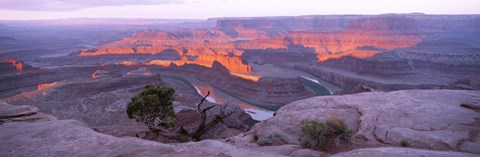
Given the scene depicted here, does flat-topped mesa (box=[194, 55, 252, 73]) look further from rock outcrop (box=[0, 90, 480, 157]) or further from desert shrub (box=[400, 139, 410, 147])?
desert shrub (box=[400, 139, 410, 147])

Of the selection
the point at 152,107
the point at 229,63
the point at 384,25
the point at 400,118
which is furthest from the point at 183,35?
the point at 400,118

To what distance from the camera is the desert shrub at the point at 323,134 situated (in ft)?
31.8

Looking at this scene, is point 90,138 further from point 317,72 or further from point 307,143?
point 317,72

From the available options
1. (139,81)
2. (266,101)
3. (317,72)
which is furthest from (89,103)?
(317,72)

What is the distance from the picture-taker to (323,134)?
9.84 m

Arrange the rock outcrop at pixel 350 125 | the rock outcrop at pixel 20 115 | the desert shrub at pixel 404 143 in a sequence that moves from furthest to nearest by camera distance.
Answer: the rock outcrop at pixel 20 115, the desert shrub at pixel 404 143, the rock outcrop at pixel 350 125

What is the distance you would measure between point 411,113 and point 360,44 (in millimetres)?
87933

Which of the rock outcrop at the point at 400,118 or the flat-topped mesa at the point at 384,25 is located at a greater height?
the flat-topped mesa at the point at 384,25

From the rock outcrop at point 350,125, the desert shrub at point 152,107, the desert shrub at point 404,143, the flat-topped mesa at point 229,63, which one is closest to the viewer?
the rock outcrop at point 350,125

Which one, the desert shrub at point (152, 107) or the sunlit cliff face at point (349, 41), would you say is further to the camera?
the sunlit cliff face at point (349, 41)

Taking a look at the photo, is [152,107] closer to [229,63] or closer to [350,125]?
[350,125]

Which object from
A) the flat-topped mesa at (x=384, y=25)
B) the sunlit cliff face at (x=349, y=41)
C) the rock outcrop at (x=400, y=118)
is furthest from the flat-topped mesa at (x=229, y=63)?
the flat-topped mesa at (x=384, y=25)

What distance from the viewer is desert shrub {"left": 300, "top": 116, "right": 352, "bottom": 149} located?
9680 millimetres

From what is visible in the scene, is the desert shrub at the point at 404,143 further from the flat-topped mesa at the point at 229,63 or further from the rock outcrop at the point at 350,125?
the flat-topped mesa at the point at 229,63
